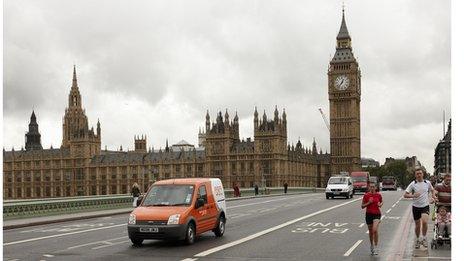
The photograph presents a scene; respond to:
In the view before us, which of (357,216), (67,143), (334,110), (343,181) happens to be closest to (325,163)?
(334,110)

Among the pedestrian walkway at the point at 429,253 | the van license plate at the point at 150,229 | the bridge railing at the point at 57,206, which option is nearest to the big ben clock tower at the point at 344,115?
the bridge railing at the point at 57,206

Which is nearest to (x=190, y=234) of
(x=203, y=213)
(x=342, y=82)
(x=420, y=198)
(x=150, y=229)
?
(x=203, y=213)

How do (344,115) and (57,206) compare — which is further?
(344,115)

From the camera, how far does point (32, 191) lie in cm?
16675

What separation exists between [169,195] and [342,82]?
475 ft

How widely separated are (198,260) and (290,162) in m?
131

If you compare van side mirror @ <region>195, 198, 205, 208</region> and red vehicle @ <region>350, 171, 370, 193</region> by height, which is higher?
van side mirror @ <region>195, 198, 205, 208</region>

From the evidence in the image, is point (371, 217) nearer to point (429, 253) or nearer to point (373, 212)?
point (373, 212)

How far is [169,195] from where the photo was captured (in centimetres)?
1814

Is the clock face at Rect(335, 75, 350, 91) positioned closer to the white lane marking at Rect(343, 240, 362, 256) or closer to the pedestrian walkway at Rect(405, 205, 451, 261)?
the white lane marking at Rect(343, 240, 362, 256)

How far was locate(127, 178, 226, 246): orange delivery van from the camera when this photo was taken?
16.7 metres

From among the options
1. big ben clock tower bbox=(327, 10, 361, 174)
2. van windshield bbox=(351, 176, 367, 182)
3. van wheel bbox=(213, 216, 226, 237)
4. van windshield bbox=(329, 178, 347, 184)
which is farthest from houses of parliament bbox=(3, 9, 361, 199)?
van wheel bbox=(213, 216, 226, 237)

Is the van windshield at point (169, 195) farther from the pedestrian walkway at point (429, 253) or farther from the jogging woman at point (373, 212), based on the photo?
the pedestrian walkway at point (429, 253)

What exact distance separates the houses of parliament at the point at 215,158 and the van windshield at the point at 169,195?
119 meters
